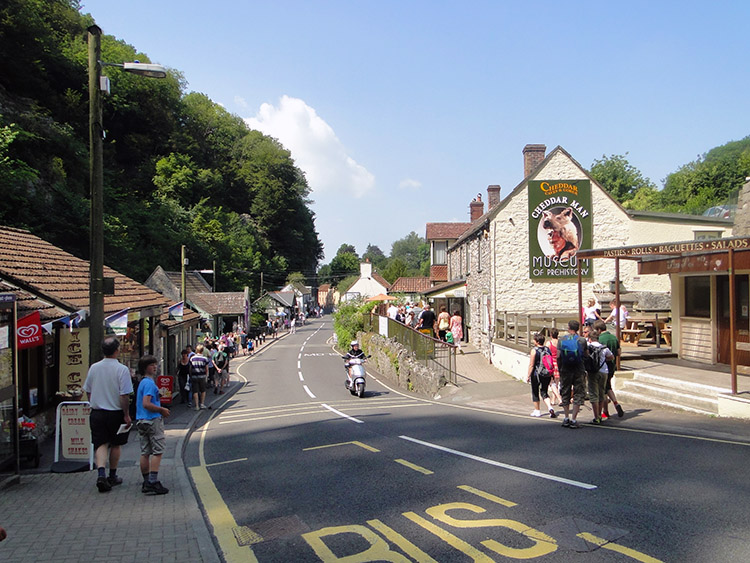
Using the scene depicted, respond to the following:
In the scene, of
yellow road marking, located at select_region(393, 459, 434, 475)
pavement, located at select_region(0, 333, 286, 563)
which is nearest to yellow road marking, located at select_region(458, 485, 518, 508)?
yellow road marking, located at select_region(393, 459, 434, 475)

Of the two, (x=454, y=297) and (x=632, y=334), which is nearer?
(x=632, y=334)

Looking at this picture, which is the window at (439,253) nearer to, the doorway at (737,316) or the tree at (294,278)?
the doorway at (737,316)

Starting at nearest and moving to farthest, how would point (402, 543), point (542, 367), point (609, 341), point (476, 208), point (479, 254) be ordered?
point (402, 543) < point (609, 341) < point (542, 367) < point (479, 254) < point (476, 208)

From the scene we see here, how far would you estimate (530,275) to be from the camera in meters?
23.6

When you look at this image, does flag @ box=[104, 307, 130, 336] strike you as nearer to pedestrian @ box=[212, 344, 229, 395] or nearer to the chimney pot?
pedestrian @ box=[212, 344, 229, 395]

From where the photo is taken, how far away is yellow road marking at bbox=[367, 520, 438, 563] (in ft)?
15.6

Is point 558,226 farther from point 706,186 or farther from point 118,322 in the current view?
point 706,186

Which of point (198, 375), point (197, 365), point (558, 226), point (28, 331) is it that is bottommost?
point (198, 375)

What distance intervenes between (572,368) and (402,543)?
234 inches

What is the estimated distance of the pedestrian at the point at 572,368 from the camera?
990 cm

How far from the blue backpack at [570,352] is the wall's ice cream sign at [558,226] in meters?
14.0

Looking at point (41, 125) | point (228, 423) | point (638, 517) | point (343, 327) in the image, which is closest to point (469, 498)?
point (638, 517)

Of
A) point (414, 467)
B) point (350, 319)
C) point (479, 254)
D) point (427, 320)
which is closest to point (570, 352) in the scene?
point (414, 467)

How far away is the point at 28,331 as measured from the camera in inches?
324
